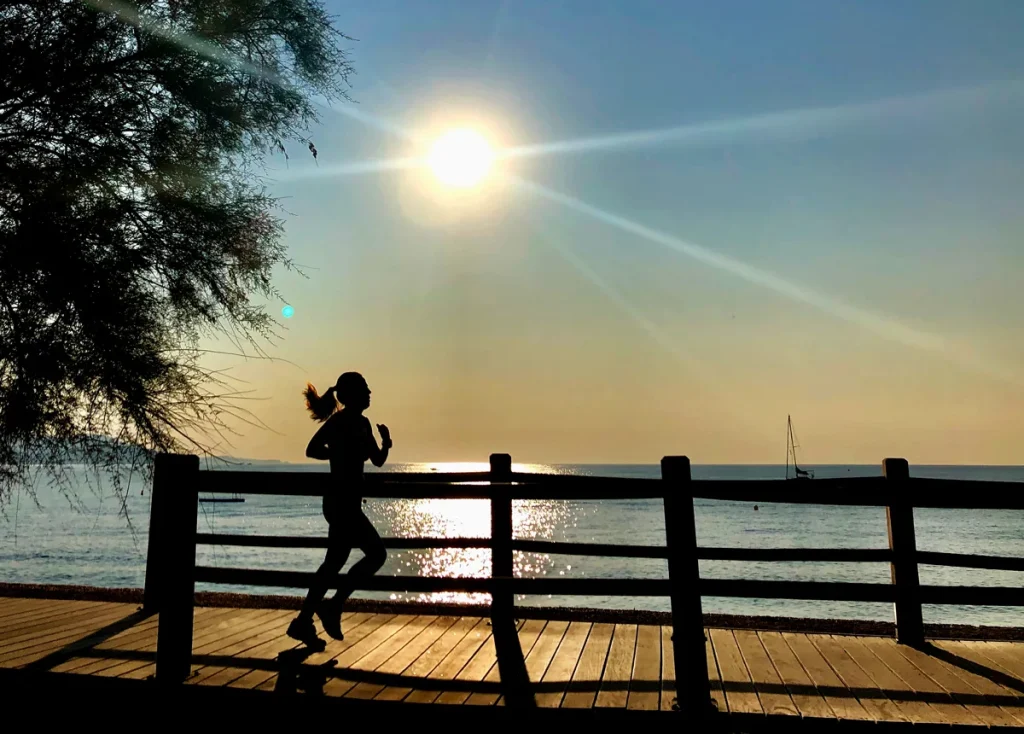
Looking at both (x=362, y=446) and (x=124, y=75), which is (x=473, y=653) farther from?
(x=124, y=75)

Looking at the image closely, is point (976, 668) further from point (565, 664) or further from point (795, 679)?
point (565, 664)

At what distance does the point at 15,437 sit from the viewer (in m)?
7.73

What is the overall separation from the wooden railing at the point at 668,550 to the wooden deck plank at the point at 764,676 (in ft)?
1.39

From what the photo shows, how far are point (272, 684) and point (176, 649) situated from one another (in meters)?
0.85

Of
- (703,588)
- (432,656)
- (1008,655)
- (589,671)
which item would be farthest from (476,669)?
(1008,655)

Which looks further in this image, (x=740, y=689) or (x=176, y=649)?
(x=176, y=649)

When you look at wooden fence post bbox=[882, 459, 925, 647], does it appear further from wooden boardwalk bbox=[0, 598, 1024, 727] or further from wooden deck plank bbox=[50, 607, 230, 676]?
wooden deck plank bbox=[50, 607, 230, 676]

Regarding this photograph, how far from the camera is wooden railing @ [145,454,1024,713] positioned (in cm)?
488

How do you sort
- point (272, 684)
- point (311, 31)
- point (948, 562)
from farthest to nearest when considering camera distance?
point (311, 31) < point (948, 562) < point (272, 684)

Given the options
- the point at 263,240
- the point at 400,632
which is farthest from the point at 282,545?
the point at 263,240

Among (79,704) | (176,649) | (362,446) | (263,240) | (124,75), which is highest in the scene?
(124,75)

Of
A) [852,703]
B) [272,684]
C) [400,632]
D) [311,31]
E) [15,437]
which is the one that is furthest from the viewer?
[311,31]

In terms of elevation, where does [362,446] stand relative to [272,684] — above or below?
above

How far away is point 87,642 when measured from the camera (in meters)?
6.17
